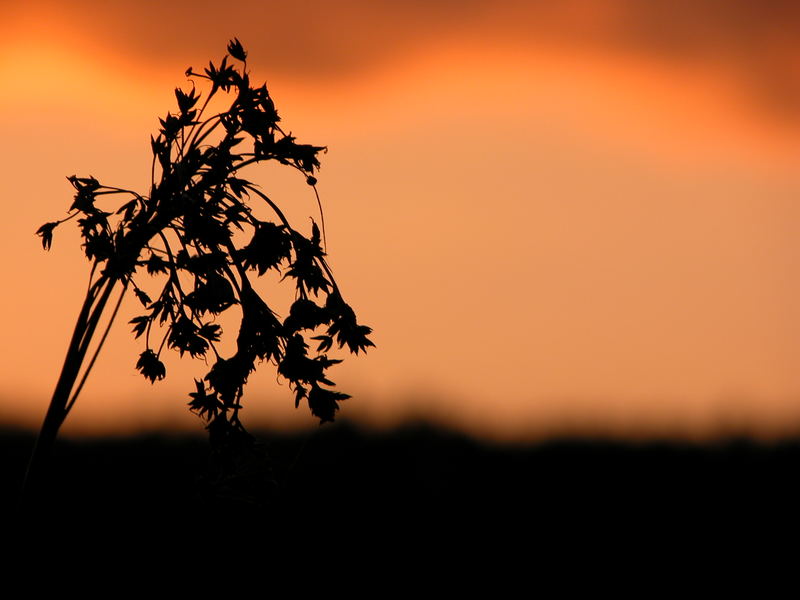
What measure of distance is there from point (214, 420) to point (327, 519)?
78396 mm

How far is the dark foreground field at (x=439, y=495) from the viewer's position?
8150 cm

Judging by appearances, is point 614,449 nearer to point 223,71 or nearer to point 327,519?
point 327,519

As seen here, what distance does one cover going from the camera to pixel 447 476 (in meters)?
105

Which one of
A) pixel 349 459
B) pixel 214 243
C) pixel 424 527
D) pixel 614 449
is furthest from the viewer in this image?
pixel 614 449

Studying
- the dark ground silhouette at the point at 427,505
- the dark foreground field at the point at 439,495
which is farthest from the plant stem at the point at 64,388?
the dark foreground field at the point at 439,495

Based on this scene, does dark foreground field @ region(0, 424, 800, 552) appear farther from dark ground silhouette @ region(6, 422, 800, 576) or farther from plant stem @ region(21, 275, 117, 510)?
plant stem @ region(21, 275, 117, 510)

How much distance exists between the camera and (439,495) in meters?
97.5

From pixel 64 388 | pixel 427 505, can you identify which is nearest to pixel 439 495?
pixel 427 505

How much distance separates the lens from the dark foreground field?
81500mm

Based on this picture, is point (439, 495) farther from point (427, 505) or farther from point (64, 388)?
point (64, 388)

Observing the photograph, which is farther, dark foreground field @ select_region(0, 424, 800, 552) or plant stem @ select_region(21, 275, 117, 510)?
dark foreground field @ select_region(0, 424, 800, 552)

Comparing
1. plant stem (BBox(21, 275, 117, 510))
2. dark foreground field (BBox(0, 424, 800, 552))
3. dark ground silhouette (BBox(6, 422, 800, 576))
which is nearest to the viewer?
plant stem (BBox(21, 275, 117, 510))

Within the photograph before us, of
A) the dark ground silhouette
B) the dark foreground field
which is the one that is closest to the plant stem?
the dark ground silhouette

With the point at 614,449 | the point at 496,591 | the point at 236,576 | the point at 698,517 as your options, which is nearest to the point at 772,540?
the point at 698,517
